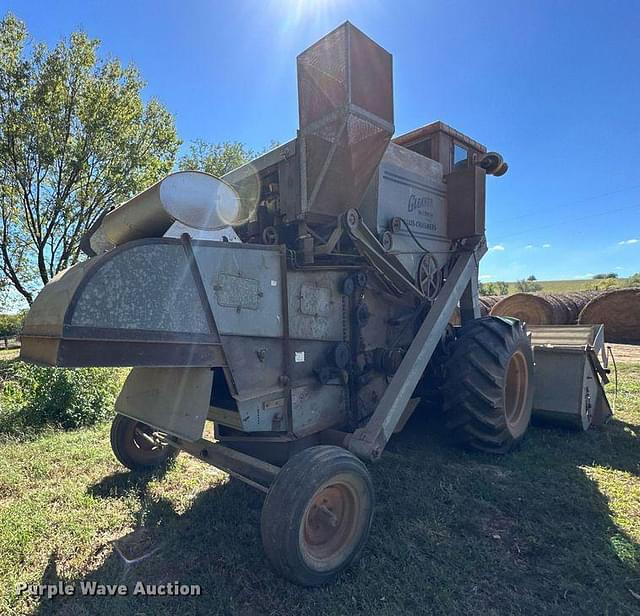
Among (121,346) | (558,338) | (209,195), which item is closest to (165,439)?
(121,346)

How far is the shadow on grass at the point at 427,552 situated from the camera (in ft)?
7.93

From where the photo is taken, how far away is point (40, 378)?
5.91m

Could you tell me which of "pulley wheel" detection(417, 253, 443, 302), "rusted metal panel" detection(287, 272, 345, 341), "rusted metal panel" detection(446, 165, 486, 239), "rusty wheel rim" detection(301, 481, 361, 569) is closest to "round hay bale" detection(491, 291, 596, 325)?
"rusted metal panel" detection(446, 165, 486, 239)

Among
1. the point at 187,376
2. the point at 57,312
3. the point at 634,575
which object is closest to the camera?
the point at 57,312

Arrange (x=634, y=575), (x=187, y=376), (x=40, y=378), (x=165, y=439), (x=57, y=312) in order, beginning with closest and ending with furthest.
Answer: (x=57, y=312)
(x=634, y=575)
(x=187, y=376)
(x=165, y=439)
(x=40, y=378)

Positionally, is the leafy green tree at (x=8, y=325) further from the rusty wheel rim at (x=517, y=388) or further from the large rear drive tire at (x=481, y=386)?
the rusty wheel rim at (x=517, y=388)

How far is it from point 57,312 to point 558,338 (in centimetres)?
605

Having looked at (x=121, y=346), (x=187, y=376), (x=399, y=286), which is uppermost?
(x=399, y=286)

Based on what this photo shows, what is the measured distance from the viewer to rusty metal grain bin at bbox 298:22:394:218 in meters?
3.03

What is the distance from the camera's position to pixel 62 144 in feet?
41.1

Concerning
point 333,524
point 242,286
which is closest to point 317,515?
point 333,524

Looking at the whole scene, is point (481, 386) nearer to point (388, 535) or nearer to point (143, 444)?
point (388, 535)

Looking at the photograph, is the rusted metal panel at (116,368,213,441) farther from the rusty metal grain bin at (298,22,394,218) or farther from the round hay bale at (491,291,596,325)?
the round hay bale at (491,291,596,325)

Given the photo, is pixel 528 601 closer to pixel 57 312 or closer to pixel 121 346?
pixel 121 346
